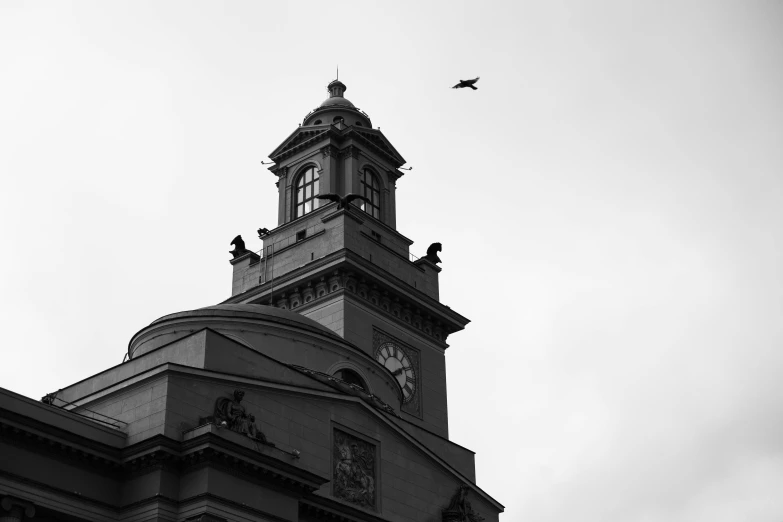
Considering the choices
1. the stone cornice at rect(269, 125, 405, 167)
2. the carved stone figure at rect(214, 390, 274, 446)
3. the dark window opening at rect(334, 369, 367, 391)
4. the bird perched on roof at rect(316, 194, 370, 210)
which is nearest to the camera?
the carved stone figure at rect(214, 390, 274, 446)

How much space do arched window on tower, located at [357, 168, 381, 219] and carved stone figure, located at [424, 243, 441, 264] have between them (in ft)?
10.3

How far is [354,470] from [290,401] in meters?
3.83

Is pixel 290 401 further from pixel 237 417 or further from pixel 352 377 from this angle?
pixel 352 377

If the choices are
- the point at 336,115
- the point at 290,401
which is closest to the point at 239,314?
the point at 290,401

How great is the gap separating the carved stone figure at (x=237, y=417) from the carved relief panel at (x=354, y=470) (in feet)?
13.2

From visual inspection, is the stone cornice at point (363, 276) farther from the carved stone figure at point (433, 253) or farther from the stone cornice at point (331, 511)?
the stone cornice at point (331, 511)

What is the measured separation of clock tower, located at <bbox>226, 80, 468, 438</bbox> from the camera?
176ft

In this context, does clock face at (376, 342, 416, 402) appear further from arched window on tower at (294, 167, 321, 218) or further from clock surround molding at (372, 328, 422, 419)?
arched window on tower at (294, 167, 321, 218)

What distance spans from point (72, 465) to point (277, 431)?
672 centimetres

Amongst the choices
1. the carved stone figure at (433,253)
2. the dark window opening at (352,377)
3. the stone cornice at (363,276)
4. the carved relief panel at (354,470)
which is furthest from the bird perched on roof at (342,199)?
the carved relief panel at (354,470)

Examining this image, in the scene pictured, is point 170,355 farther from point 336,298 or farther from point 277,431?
point 336,298

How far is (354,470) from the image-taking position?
4000 cm

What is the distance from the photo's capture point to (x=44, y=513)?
104 ft

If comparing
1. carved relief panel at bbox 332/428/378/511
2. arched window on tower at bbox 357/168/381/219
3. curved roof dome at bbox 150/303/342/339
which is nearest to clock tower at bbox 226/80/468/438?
arched window on tower at bbox 357/168/381/219
